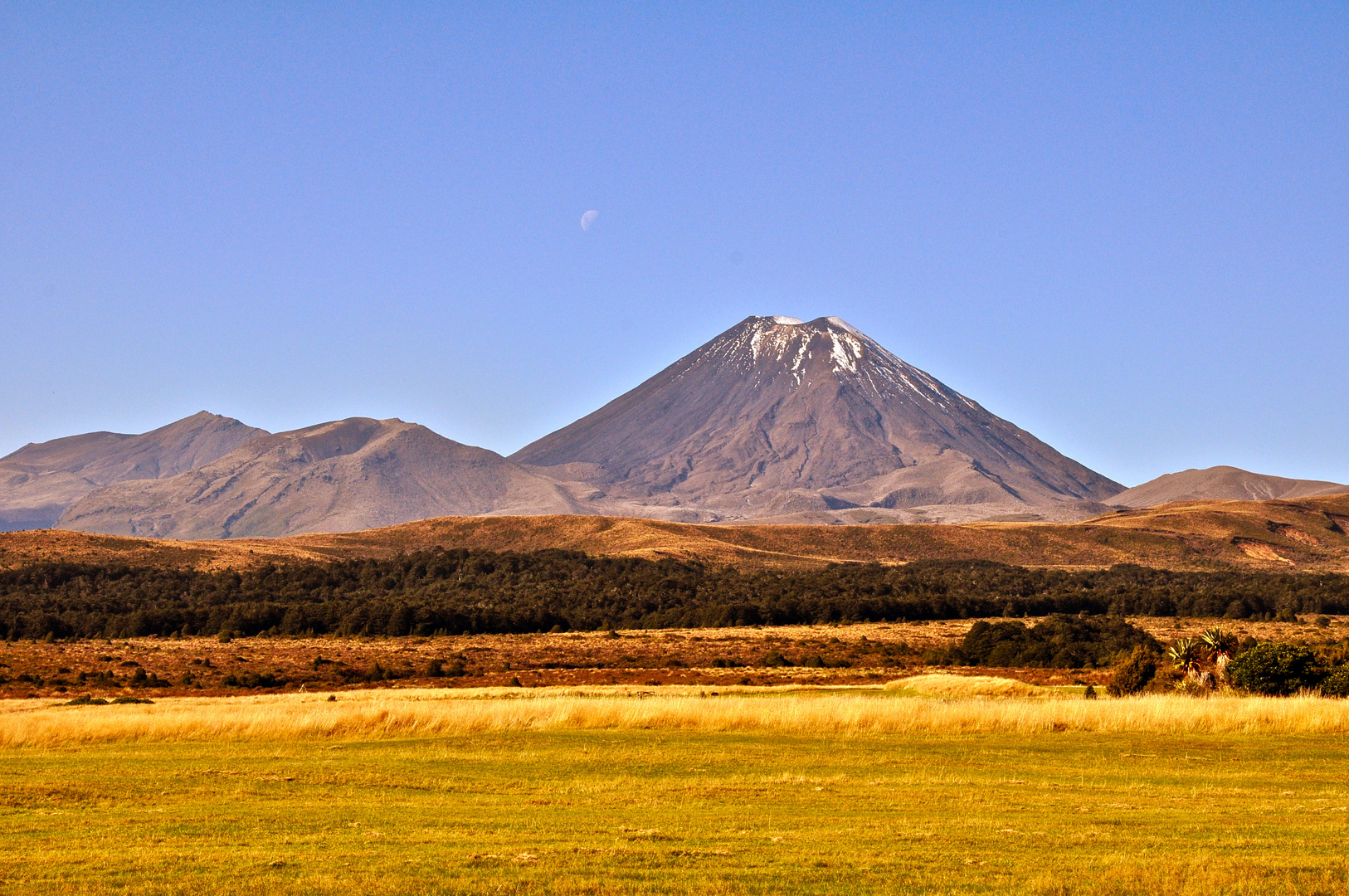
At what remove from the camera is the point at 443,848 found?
41.2ft

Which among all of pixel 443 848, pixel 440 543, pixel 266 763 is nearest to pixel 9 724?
pixel 266 763

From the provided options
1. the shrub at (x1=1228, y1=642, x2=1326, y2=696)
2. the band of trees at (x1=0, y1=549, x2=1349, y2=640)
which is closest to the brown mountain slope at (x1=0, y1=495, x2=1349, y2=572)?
the band of trees at (x1=0, y1=549, x2=1349, y2=640)

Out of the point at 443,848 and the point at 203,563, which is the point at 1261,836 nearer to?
the point at 443,848

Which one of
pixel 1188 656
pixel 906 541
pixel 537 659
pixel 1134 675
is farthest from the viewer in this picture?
pixel 906 541

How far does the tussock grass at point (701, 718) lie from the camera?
2577cm

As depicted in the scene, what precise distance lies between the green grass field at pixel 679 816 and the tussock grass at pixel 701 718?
127 cm

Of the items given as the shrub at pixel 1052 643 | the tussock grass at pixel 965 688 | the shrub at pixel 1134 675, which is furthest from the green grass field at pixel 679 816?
the shrub at pixel 1052 643

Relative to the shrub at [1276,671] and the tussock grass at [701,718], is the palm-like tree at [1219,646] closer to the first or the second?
the shrub at [1276,671]

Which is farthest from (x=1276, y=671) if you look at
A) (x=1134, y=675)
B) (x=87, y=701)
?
(x=87, y=701)

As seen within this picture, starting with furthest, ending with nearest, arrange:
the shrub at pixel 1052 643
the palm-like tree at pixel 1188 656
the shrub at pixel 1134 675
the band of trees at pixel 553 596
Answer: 1. the band of trees at pixel 553 596
2. the shrub at pixel 1052 643
3. the shrub at pixel 1134 675
4. the palm-like tree at pixel 1188 656

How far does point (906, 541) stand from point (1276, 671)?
129 m

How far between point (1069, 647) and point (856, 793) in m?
41.0

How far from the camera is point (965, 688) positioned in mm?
37094

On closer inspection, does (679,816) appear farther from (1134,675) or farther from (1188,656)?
(1134,675)
